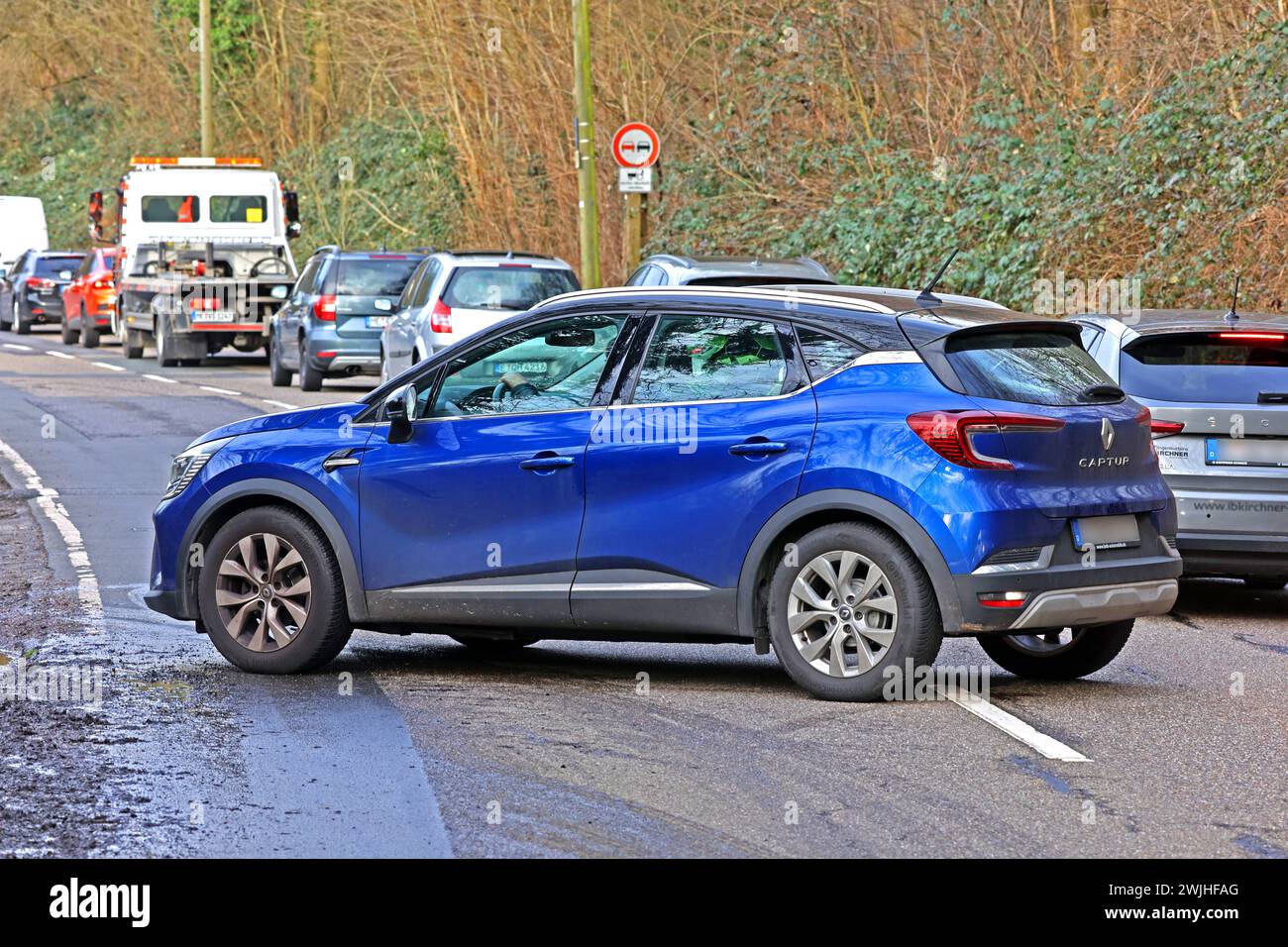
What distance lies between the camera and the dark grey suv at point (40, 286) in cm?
4575

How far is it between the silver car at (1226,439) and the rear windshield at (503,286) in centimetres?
1225

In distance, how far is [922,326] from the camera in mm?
8516

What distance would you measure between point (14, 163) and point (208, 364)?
40.4m

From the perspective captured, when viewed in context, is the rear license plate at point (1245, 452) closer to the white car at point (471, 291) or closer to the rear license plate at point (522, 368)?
the rear license plate at point (522, 368)

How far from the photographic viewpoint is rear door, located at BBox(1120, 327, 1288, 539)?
1094 centimetres

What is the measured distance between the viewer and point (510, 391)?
909cm

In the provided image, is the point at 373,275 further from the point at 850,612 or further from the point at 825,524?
the point at 850,612

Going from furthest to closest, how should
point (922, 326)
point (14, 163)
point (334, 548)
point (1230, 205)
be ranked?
point (14, 163) < point (1230, 205) < point (334, 548) < point (922, 326)

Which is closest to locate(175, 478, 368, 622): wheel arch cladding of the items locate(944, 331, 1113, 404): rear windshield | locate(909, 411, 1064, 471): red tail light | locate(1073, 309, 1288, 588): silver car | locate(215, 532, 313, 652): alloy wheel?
locate(215, 532, 313, 652): alloy wheel

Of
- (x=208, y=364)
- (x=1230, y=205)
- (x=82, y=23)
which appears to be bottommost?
(x=208, y=364)

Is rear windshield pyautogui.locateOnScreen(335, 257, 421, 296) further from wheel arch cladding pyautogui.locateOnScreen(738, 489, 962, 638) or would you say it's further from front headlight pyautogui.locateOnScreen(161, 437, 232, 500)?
wheel arch cladding pyautogui.locateOnScreen(738, 489, 962, 638)

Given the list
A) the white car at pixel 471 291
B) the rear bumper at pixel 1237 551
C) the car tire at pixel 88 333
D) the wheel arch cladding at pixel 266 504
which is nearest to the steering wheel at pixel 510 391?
the wheel arch cladding at pixel 266 504
